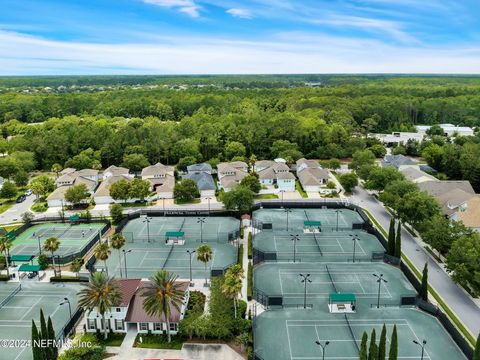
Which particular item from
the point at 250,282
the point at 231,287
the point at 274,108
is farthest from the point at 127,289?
the point at 274,108

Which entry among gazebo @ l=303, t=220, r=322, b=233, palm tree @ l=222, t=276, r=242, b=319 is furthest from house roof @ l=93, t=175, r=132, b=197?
palm tree @ l=222, t=276, r=242, b=319

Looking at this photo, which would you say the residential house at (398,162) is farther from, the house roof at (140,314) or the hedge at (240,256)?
the house roof at (140,314)

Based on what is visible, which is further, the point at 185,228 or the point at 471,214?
the point at 185,228

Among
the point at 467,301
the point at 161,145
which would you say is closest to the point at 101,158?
the point at 161,145

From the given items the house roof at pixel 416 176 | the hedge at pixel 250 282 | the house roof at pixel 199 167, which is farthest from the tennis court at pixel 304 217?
the house roof at pixel 199 167

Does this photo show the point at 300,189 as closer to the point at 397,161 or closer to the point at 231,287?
the point at 397,161

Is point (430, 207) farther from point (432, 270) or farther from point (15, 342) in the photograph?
point (15, 342)

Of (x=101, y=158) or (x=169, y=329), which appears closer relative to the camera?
(x=169, y=329)
